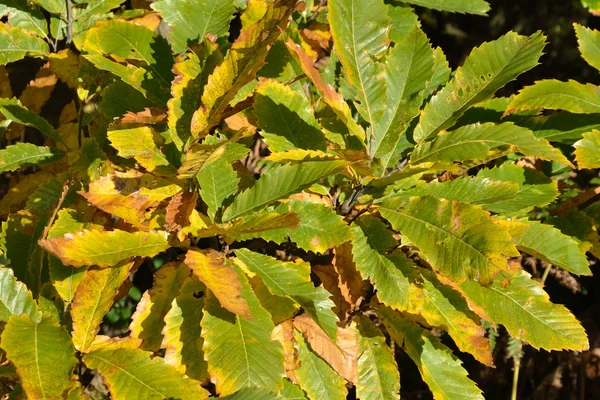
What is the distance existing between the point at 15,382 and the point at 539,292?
111 cm

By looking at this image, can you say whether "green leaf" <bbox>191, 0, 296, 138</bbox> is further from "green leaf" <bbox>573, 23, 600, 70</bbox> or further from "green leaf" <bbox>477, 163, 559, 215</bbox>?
"green leaf" <bbox>573, 23, 600, 70</bbox>

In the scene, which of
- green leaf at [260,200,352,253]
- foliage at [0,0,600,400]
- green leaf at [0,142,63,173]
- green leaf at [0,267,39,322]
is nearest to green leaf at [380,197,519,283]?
foliage at [0,0,600,400]

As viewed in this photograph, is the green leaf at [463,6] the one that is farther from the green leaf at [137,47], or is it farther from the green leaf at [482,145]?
the green leaf at [137,47]

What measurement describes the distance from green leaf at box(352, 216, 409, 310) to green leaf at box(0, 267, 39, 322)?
2.02 ft

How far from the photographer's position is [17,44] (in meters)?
1.38

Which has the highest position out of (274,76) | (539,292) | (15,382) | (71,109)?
(274,76)

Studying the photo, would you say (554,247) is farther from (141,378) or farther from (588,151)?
(141,378)

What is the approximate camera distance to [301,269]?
109 centimetres

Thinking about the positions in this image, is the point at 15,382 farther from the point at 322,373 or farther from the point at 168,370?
the point at 322,373

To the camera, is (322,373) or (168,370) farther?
(322,373)

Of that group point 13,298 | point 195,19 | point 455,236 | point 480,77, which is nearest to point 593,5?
point 480,77

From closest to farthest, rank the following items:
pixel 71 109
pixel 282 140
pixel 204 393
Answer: pixel 204 393 → pixel 282 140 → pixel 71 109

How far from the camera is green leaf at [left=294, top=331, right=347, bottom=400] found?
Result: 1.22 metres

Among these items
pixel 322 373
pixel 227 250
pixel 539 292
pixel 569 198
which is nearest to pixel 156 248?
pixel 227 250
